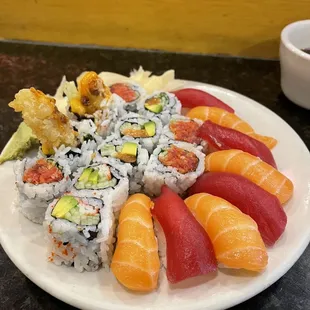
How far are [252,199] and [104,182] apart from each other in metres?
0.44

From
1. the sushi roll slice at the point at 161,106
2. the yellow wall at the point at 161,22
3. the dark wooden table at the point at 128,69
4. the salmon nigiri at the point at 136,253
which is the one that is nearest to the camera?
the salmon nigiri at the point at 136,253

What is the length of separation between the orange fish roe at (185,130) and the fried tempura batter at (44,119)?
0.35m

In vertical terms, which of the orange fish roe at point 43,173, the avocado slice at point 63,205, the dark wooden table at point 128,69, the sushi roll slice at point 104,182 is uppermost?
the avocado slice at point 63,205

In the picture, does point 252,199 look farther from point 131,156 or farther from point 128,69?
point 128,69

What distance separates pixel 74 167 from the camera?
5.40 feet

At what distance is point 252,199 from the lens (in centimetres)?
149

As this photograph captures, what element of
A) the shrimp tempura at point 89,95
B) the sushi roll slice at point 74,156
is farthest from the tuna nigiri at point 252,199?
the shrimp tempura at point 89,95

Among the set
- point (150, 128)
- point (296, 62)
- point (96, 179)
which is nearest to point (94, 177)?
point (96, 179)

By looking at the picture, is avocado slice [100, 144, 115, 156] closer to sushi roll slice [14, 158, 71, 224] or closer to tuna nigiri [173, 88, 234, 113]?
sushi roll slice [14, 158, 71, 224]

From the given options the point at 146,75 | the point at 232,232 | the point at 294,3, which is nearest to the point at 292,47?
the point at 294,3

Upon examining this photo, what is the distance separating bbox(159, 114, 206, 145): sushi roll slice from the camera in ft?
5.77

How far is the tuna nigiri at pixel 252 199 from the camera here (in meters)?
1.45

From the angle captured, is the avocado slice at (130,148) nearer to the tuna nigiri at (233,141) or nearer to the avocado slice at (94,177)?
the avocado slice at (94,177)

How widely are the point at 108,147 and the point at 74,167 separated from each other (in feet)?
0.45
